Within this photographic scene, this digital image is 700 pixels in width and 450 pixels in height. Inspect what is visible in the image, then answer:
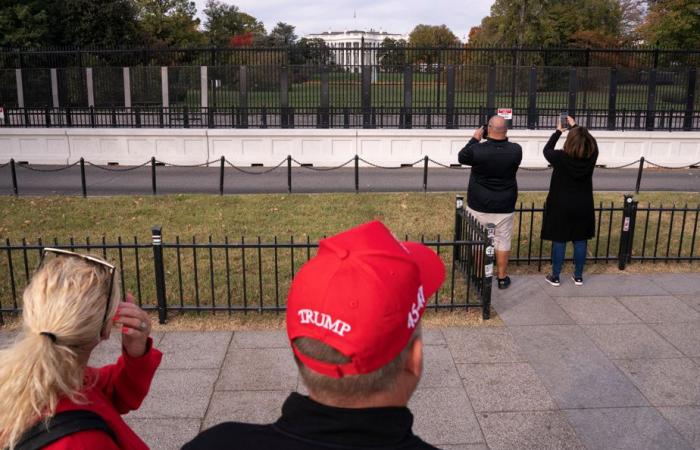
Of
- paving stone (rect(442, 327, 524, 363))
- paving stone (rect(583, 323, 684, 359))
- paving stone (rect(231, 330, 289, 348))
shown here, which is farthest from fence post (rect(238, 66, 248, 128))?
paving stone (rect(583, 323, 684, 359))

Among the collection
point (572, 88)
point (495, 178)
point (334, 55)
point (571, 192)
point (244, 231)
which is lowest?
point (244, 231)

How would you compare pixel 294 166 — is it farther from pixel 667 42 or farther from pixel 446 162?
pixel 667 42

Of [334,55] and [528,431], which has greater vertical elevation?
[334,55]

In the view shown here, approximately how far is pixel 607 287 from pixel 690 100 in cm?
1439

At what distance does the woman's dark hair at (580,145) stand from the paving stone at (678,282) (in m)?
2.21

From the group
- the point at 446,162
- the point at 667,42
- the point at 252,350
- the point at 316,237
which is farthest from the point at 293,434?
the point at 667,42

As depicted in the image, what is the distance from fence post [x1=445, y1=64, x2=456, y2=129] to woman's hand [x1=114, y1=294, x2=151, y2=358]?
1780 centimetres

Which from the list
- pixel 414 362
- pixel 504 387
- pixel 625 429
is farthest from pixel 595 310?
pixel 414 362

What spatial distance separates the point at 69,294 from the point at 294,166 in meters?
17.7

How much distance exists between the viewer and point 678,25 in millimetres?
28594

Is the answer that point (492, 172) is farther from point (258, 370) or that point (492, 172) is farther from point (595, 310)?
point (258, 370)

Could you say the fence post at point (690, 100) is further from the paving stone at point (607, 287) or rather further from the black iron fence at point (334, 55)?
the paving stone at point (607, 287)

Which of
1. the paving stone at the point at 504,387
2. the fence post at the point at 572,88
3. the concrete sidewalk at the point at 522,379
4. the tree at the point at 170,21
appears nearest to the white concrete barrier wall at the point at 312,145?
the fence post at the point at 572,88

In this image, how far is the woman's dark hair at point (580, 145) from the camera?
289 inches
